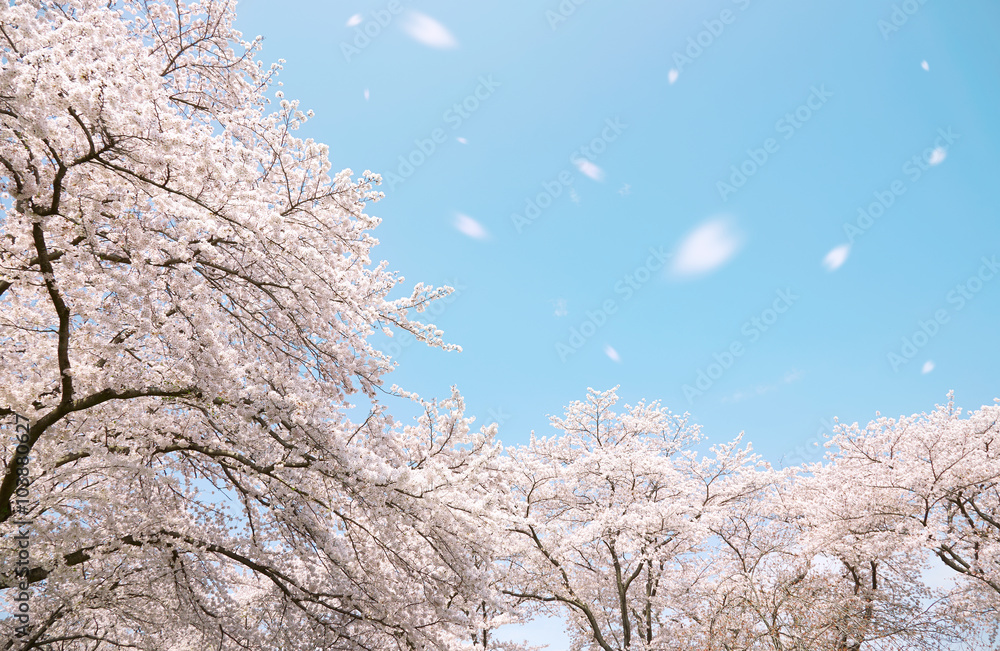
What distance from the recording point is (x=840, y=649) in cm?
914

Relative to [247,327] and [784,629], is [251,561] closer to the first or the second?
[247,327]

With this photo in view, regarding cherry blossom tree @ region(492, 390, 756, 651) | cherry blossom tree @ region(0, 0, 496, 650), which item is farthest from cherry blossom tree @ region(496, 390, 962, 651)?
cherry blossom tree @ region(0, 0, 496, 650)

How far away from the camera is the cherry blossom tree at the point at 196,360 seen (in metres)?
3.82

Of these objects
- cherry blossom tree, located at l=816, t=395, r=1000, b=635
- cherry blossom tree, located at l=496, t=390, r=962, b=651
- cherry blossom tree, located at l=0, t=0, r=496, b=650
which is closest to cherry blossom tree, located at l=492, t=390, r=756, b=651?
cherry blossom tree, located at l=496, t=390, r=962, b=651

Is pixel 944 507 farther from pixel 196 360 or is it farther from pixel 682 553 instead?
pixel 196 360

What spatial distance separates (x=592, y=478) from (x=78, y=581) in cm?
969

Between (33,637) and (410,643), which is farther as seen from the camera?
(33,637)

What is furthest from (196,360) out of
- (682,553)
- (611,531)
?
(682,553)

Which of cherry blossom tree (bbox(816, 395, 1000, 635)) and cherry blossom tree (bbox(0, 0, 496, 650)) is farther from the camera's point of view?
cherry blossom tree (bbox(816, 395, 1000, 635))

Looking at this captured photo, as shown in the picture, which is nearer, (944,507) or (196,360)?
(196,360)

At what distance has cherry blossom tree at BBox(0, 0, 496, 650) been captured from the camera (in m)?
3.82

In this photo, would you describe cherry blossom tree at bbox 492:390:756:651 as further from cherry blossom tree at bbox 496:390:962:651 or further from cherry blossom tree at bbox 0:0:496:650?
cherry blossom tree at bbox 0:0:496:650

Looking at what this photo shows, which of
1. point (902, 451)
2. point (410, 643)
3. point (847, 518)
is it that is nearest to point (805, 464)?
point (902, 451)

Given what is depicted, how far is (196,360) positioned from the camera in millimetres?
4223
